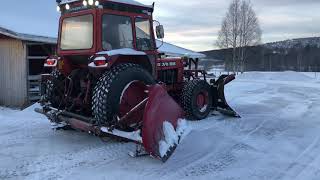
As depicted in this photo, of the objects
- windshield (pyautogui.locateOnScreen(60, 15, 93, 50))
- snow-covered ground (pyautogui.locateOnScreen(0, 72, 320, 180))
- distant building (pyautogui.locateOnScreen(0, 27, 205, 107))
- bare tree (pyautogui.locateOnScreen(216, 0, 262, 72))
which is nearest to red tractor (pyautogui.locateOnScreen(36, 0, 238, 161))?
windshield (pyautogui.locateOnScreen(60, 15, 93, 50))

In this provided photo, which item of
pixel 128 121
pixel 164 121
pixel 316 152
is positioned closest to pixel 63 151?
pixel 128 121

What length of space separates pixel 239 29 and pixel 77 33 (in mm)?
41448

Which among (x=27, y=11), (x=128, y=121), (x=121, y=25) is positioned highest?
(x=27, y=11)

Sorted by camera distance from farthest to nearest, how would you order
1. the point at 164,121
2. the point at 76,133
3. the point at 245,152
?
the point at 76,133 → the point at 245,152 → the point at 164,121

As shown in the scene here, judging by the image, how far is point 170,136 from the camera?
21.9 ft

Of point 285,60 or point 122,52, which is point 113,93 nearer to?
point 122,52

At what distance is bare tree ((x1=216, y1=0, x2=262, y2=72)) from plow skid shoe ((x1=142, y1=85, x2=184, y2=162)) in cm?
4201

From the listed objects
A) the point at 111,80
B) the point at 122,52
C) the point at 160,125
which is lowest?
the point at 160,125

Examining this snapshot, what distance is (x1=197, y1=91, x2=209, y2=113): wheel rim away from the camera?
35.0 ft

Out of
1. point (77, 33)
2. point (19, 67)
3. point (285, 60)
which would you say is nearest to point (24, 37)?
point (19, 67)

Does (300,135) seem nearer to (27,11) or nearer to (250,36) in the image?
(27,11)

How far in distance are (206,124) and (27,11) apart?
9.47 metres

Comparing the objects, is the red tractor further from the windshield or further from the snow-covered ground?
the snow-covered ground

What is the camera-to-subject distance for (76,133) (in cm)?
888
